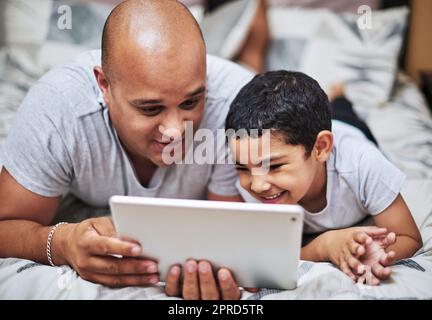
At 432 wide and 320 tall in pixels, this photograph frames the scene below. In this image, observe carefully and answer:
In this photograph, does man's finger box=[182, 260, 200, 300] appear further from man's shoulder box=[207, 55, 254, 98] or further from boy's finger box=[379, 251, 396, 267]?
man's shoulder box=[207, 55, 254, 98]

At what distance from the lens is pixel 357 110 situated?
1.92 meters

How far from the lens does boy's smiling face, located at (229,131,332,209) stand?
1085 mm

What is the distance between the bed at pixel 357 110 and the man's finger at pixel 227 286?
0.02 metres

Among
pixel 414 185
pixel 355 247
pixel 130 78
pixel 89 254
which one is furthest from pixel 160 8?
pixel 414 185

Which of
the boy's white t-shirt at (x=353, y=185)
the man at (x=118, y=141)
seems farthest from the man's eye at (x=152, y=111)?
the boy's white t-shirt at (x=353, y=185)

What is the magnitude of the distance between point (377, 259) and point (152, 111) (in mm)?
524

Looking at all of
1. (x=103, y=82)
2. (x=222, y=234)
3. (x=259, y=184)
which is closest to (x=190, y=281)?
(x=222, y=234)

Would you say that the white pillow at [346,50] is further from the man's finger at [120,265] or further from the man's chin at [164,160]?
the man's finger at [120,265]

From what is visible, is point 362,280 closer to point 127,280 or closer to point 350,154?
point 350,154

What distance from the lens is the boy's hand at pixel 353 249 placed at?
3.25 feet

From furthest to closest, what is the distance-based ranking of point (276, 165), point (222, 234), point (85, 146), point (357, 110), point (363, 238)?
point (357, 110)
point (85, 146)
point (276, 165)
point (363, 238)
point (222, 234)

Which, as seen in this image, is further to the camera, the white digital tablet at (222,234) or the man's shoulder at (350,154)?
the man's shoulder at (350,154)

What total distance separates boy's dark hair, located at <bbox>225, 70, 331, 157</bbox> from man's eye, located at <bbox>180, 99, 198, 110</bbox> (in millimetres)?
104
